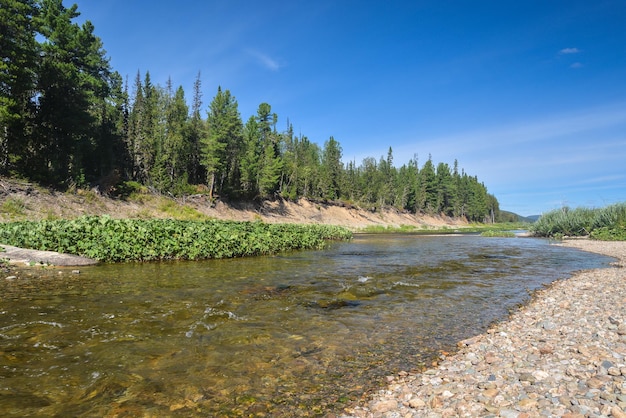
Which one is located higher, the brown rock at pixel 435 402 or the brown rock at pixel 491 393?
the brown rock at pixel 491 393

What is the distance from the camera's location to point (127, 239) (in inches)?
635

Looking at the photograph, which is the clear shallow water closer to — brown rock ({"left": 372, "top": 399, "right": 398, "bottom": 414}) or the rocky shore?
brown rock ({"left": 372, "top": 399, "right": 398, "bottom": 414})

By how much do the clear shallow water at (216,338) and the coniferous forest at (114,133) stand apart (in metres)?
29.6

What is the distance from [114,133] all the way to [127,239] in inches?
1951

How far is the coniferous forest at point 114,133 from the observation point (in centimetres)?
3153

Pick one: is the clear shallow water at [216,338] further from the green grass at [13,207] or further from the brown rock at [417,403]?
the green grass at [13,207]

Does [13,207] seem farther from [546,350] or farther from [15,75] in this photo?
[546,350]

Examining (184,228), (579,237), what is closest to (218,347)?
(184,228)

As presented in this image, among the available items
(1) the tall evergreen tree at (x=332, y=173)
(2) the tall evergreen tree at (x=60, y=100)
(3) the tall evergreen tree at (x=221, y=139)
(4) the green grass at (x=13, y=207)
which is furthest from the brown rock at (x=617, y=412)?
(1) the tall evergreen tree at (x=332, y=173)

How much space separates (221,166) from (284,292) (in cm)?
4897

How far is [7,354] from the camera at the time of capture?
5.58 m

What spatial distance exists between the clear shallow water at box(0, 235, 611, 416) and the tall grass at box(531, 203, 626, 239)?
35.3 metres

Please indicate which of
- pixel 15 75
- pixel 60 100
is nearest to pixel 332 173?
pixel 60 100

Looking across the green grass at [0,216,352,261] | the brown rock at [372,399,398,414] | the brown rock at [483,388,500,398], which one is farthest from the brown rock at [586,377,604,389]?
the green grass at [0,216,352,261]
